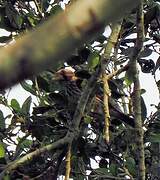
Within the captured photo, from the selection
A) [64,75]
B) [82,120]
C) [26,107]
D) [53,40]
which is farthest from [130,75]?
[53,40]

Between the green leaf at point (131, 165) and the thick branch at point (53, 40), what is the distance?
A: 1744mm

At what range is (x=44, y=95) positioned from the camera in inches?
88.7

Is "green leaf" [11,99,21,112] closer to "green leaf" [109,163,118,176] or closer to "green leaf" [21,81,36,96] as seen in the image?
"green leaf" [21,81,36,96]

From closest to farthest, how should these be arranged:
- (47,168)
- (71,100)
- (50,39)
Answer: (50,39), (47,168), (71,100)

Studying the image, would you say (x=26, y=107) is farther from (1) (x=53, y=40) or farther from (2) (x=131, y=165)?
(1) (x=53, y=40)

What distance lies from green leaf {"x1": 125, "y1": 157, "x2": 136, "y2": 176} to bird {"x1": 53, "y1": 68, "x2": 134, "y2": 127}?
153 millimetres

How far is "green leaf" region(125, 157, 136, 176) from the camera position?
2.01 meters

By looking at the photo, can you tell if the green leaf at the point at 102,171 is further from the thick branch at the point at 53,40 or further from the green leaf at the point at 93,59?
the thick branch at the point at 53,40

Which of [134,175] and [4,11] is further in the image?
[4,11]

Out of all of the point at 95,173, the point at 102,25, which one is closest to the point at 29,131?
the point at 95,173

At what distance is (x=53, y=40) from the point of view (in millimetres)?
305

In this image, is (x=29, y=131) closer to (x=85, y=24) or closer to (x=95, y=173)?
(x=95, y=173)

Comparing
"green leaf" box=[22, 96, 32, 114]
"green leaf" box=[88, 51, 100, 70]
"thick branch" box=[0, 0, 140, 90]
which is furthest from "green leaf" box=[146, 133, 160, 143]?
"thick branch" box=[0, 0, 140, 90]

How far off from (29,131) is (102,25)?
1790mm
